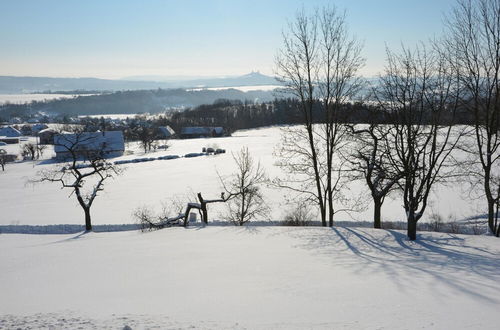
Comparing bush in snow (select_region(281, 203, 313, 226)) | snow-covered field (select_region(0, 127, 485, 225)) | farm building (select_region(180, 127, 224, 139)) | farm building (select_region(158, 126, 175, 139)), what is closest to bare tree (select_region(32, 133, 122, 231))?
snow-covered field (select_region(0, 127, 485, 225))

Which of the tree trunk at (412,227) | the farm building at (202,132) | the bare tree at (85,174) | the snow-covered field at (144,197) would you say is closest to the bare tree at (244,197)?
the snow-covered field at (144,197)

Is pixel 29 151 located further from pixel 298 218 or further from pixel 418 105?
pixel 418 105

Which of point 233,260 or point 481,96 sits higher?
point 481,96

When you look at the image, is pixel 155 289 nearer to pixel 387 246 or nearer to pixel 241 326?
pixel 241 326

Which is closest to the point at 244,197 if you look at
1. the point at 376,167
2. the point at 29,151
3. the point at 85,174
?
the point at 376,167

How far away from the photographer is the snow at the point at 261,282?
5816mm

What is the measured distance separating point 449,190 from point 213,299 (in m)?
27.9

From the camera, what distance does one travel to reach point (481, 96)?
14062 millimetres

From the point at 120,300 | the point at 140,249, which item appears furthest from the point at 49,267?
the point at 120,300

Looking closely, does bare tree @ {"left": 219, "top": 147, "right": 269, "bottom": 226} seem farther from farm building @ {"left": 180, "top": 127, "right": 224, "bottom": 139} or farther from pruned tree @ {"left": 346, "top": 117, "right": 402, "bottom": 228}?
farm building @ {"left": 180, "top": 127, "right": 224, "bottom": 139}

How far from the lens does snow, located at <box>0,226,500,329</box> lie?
19.1 feet

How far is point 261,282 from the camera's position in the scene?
25.5 ft

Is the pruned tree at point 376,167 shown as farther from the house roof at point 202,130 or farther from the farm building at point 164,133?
the farm building at point 164,133

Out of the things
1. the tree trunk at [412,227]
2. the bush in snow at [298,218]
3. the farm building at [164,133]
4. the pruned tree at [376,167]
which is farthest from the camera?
the farm building at [164,133]
